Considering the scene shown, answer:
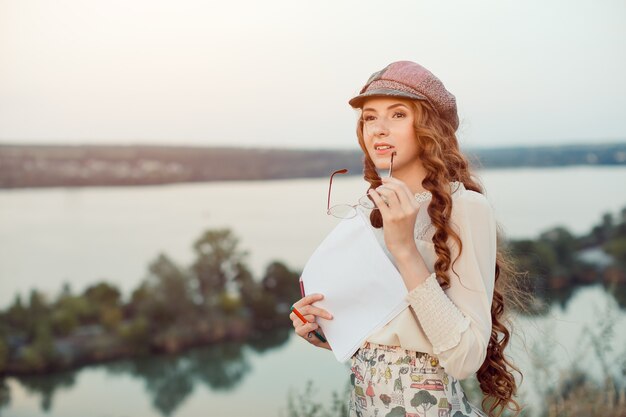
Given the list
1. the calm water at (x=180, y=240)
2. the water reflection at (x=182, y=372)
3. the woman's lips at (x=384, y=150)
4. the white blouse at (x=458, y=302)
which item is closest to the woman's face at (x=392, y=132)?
the woman's lips at (x=384, y=150)

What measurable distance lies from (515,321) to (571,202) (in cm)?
444

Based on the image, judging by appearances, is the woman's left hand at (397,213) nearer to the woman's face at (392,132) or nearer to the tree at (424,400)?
the woman's face at (392,132)

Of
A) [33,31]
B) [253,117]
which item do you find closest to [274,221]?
[253,117]

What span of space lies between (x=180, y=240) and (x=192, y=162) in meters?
0.74

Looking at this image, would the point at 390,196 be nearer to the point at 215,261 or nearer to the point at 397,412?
the point at 397,412

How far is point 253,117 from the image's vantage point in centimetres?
541

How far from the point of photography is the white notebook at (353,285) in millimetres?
1192

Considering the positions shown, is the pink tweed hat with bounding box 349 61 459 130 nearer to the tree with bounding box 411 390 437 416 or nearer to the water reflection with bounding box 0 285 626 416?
the tree with bounding box 411 390 437 416

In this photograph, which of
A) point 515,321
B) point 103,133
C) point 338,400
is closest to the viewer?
point 515,321

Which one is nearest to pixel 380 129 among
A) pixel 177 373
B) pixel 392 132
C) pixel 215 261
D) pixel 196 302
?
pixel 392 132

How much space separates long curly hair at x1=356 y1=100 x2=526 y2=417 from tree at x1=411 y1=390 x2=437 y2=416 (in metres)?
0.19

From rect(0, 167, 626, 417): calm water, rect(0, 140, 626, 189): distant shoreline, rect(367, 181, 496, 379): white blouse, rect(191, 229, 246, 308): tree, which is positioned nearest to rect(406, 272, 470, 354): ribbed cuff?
rect(367, 181, 496, 379): white blouse

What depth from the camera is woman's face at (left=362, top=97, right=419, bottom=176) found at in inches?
48.5

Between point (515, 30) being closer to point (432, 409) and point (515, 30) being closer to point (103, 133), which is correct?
point (103, 133)
